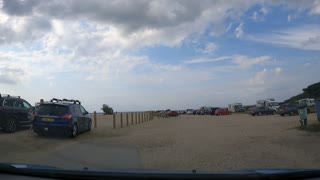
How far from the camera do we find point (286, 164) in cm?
1159

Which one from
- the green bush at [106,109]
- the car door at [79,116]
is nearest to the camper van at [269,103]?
the green bush at [106,109]

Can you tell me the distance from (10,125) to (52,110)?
2.45 metres

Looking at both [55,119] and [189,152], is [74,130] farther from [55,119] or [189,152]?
[189,152]

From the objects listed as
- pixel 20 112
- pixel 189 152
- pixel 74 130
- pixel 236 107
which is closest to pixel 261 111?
pixel 236 107

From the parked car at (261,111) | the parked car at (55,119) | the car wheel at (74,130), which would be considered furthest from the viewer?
the parked car at (261,111)

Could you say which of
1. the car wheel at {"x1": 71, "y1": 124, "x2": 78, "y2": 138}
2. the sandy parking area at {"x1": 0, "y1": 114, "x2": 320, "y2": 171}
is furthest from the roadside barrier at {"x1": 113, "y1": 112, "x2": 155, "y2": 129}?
the sandy parking area at {"x1": 0, "y1": 114, "x2": 320, "y2": 171}

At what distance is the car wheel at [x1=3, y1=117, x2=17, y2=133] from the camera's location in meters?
20.4

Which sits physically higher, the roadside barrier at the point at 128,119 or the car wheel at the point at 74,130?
the roadside barrier at the point at 128,119

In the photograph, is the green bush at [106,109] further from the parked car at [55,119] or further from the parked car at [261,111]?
the parked car at [55,119]

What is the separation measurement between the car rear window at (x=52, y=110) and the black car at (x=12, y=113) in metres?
1.75

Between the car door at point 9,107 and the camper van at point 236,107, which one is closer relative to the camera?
the car door at point 9,107

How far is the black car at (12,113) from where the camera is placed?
66.7 ft

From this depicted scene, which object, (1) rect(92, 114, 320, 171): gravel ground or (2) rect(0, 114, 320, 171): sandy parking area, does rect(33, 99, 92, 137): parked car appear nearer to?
(2) rect(0, 114, 320, 171): sandy parking area

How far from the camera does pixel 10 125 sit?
20625 millimetres
